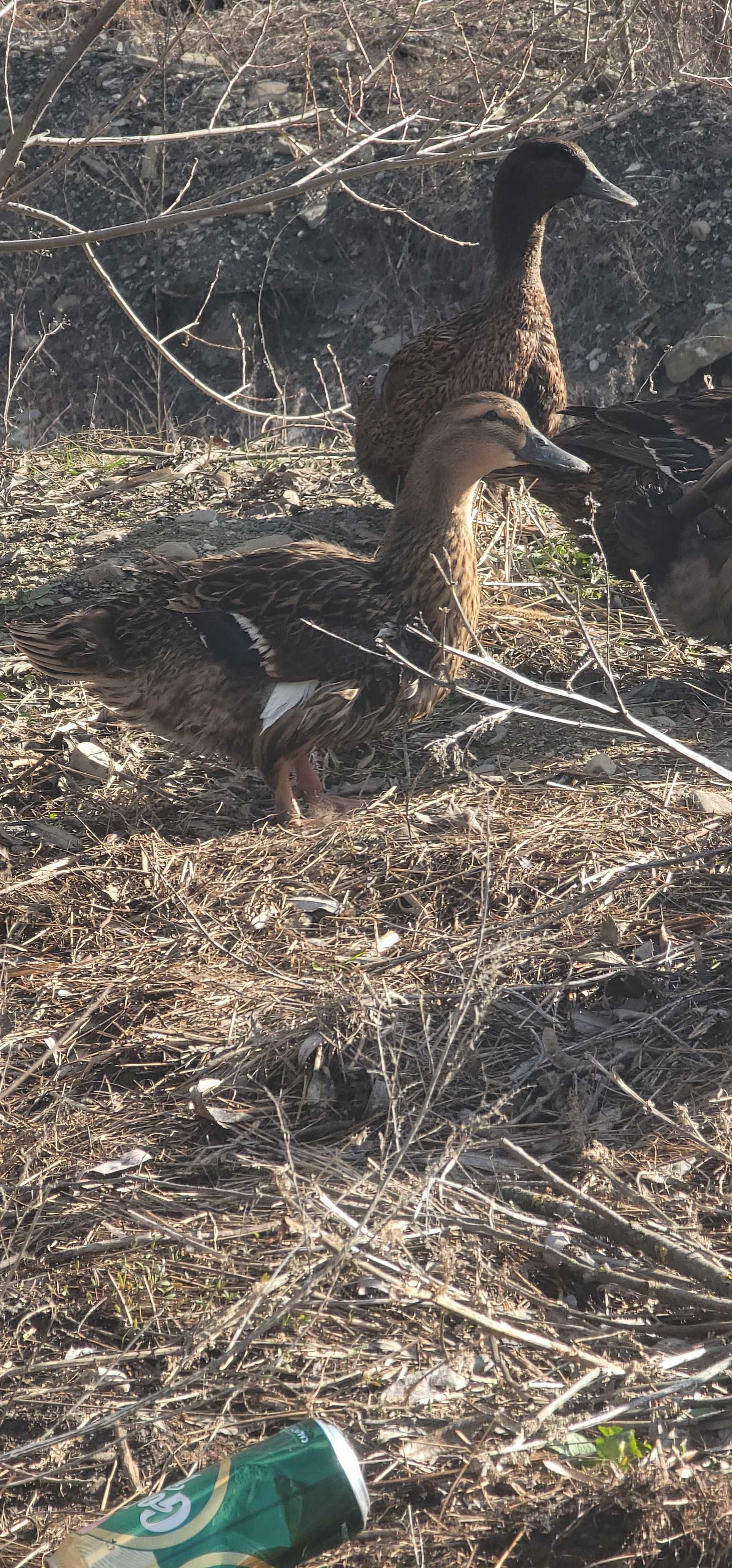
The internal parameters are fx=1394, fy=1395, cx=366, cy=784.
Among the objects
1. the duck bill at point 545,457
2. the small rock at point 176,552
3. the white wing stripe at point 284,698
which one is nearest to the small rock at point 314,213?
the small rock at point 176,552

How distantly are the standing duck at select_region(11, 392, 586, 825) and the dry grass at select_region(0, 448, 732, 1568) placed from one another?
0.26 meters

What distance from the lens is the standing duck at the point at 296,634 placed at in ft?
13.8

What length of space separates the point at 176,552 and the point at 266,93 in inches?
335

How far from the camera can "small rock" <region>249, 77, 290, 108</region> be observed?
1237cm

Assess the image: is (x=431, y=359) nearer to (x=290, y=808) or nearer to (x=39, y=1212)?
(x=290, y=808)

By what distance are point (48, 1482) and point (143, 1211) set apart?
0.56 m

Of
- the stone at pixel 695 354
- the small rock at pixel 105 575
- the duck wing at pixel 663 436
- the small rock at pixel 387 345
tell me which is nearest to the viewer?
the duck wing at pixel 663 436

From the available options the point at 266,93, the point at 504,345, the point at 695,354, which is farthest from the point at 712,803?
the point at 266,93

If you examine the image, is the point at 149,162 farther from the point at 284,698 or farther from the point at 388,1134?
the point at 388,1134

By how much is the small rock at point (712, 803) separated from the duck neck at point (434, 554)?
33.7 inches

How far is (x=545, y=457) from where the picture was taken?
444 centimetres

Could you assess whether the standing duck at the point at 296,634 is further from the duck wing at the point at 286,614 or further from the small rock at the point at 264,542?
the small rock at the point at 264,542

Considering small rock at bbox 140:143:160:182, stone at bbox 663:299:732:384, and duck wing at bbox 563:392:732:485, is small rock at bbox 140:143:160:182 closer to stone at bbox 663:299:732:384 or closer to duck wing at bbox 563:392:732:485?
stone at bbox 663:299:732:384

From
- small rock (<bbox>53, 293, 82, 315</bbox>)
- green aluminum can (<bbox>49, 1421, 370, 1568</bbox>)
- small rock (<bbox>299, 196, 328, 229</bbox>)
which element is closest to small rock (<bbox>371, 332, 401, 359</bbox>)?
small rock (<bbox>299, 196, 328, 229</bbox>)
